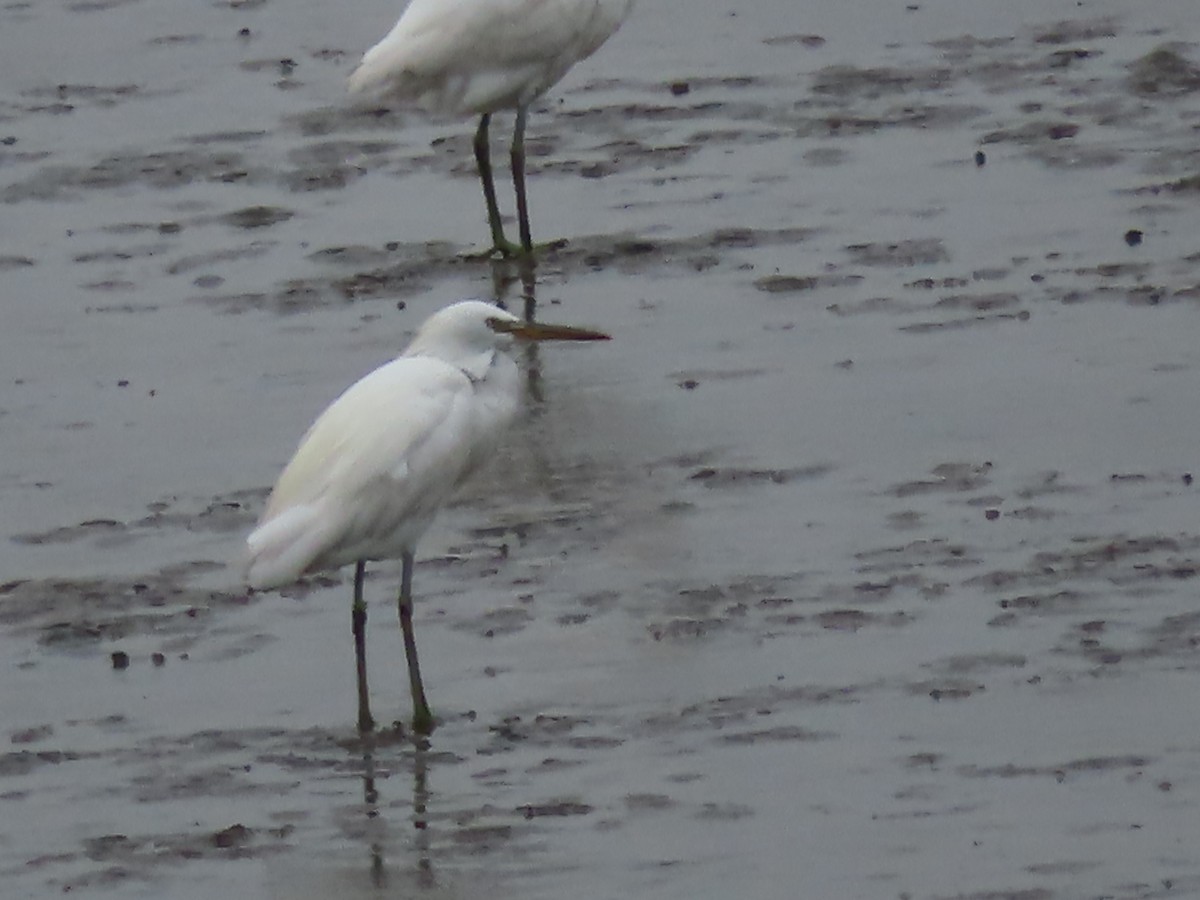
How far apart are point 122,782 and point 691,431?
3.20 meters

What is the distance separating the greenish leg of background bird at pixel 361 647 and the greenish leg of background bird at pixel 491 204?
470 cm

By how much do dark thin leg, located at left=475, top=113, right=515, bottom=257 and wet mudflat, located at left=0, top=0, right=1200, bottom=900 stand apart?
0.77 ft

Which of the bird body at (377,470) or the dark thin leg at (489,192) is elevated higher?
the dark thin leg at (489,192)

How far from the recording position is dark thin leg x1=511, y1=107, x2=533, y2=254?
44.0 ft

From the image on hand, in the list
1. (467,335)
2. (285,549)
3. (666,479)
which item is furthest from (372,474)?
(666,479)

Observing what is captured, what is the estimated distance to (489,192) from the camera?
44.4 ft

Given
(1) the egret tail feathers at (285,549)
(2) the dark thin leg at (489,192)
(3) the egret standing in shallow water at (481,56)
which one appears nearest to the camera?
(1) the egret tail feathers at (285,549)

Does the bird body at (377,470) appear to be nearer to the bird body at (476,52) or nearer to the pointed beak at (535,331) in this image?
the pointed beak at (535,331)

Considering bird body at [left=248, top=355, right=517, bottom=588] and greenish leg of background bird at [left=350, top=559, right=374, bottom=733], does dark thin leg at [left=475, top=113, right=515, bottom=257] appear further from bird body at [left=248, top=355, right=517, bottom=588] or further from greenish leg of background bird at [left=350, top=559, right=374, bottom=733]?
greenish leg of background bird at [left=350, top=559, right=374, bottom=733]

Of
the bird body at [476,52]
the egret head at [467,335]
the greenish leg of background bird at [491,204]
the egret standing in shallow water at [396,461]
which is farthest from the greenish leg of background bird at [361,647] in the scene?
the bird body at [476,52]

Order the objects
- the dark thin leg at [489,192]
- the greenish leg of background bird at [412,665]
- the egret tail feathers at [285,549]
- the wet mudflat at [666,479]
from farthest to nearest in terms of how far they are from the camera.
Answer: the dark thin leg at [489,192] < the greenish leg of background bird at [412,665] < the egret tail feathers at [285,549] < the wet mudflat at [666,479]

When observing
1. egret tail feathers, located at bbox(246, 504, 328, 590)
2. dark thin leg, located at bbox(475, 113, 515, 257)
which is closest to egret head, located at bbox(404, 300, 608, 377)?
egret tail feathers, located at bbox(246, 504, 328, 590)

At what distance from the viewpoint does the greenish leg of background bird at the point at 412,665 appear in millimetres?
8562

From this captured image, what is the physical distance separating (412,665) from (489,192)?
5207 millimetres
